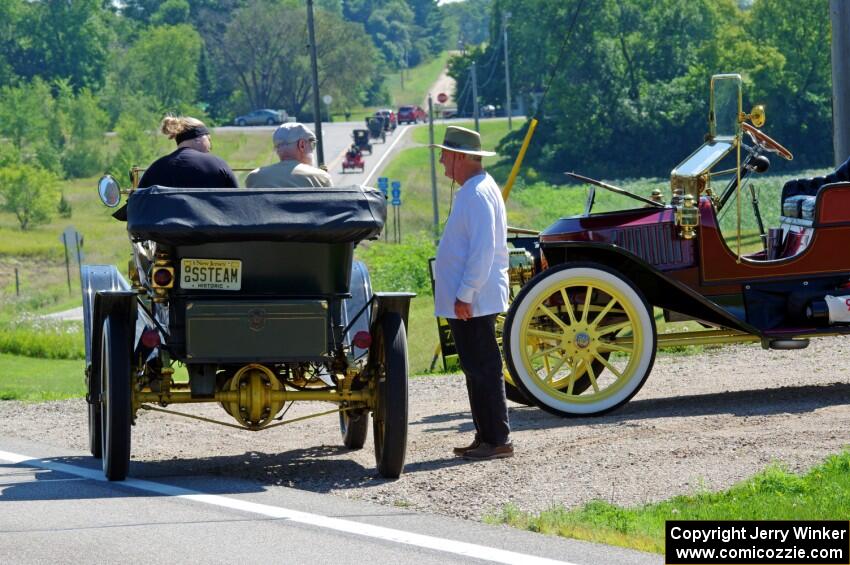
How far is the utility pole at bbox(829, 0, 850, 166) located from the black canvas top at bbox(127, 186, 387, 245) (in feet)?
26.6

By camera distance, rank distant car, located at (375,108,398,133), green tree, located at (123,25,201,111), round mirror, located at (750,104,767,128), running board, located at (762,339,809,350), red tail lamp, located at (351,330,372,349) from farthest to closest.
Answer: green tree, located at (123,25,201,111), distant car, located at (375,108,398,133), round mirror, located at (750,104,767,128), running board, located at (762,339,809,350), red tail lamp, located at (351,330,372,349)

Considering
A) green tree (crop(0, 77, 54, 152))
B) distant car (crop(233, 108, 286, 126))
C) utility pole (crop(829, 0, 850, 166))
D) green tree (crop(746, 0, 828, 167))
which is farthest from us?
distant car (crop(233, 108, 286, 126))

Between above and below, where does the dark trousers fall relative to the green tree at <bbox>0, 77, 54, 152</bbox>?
below

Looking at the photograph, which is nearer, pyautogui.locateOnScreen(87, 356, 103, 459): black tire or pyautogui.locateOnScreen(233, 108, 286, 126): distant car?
pyautogui.locateOnScreen(87, 356, 103, 459): black tire

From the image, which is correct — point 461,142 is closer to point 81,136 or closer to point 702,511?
point 702,511

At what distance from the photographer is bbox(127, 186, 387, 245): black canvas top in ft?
27.7

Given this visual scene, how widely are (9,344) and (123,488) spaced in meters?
27.2

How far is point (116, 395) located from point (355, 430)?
6.56 feet

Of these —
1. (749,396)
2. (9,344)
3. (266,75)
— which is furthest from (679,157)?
(749,396)

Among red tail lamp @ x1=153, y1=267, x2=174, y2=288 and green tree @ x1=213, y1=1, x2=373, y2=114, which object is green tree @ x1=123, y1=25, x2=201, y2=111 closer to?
green tree @ x1=213, y1=1, x2=373, y2=114

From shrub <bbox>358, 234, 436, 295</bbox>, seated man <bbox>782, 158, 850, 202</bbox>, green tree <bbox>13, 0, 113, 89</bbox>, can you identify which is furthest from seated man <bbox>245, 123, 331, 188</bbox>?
green tree <bbox>13, 0, 113, 89</bbox>

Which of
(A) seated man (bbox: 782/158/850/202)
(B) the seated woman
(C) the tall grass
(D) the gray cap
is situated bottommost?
(C) the tall grass

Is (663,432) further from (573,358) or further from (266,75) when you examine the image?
(266,75)

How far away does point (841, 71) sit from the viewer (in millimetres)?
15555
